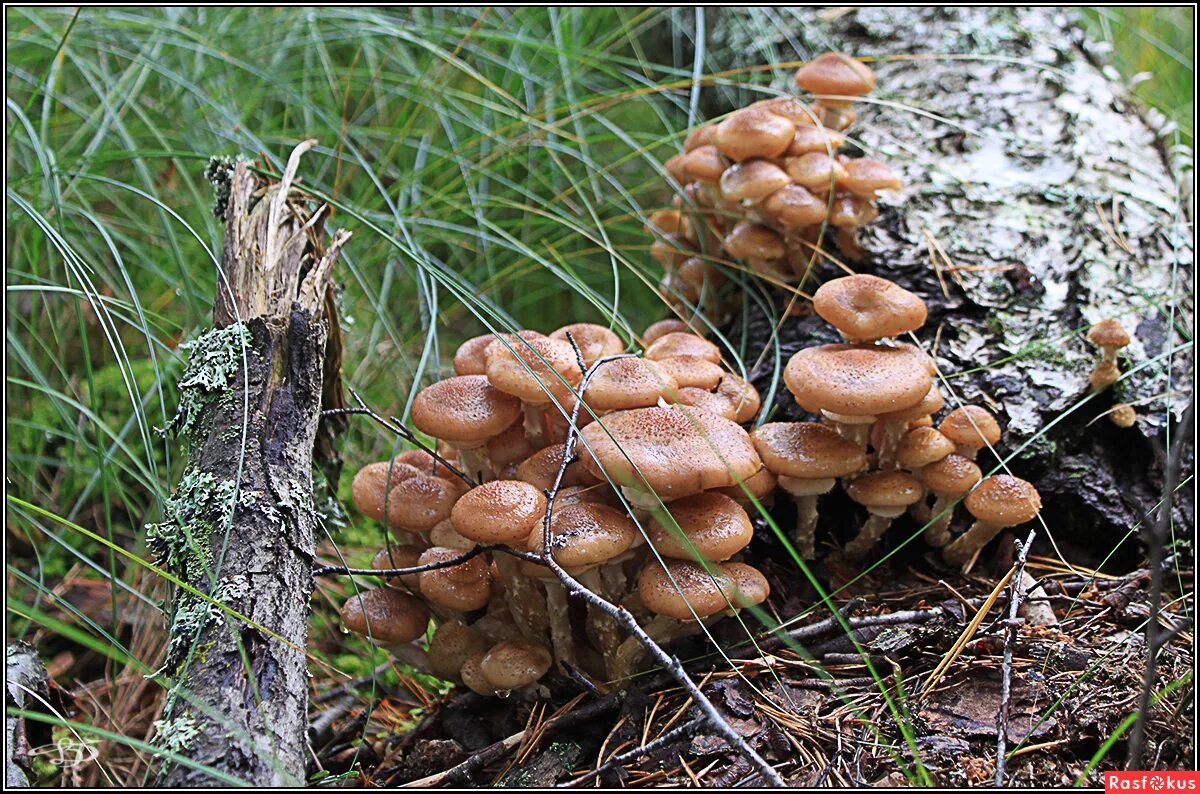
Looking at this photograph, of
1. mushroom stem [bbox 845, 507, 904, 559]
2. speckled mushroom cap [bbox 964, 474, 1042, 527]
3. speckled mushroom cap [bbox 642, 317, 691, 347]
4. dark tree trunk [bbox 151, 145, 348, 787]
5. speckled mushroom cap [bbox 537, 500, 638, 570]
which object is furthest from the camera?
speckled mushroom cap [bbox 642, 317, 691, 347]

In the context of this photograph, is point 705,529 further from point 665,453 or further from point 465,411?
point 465,411

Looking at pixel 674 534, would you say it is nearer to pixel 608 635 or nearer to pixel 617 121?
pixel 608 635

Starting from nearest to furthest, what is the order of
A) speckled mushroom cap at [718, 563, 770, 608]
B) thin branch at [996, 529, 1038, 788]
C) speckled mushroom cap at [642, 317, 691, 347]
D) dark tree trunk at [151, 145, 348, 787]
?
1. dark tree trunk at [151, 145, 348, 787]
2. thin branch at [996, 529, 1038, 788]
3. speckled mushroom cap at [718, 563, 770, 608]
4. speckled mushroom cap at [642, 317, 691, 347]

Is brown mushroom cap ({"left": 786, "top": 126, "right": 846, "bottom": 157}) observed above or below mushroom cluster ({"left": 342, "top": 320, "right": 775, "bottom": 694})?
above

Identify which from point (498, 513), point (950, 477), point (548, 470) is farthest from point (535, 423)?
point (950, 477)

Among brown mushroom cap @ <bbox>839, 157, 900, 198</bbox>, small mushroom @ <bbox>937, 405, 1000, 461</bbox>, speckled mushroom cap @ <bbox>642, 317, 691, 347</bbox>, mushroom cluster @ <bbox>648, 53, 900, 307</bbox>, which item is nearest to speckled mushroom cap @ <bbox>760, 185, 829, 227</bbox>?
mushroom cluster @ <bbox>648, 53, 900, 307</bbox>

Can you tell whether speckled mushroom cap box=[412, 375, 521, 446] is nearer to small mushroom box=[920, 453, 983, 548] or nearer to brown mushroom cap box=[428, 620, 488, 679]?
brown mushroom cap box=[428, 620, 488, 679]
